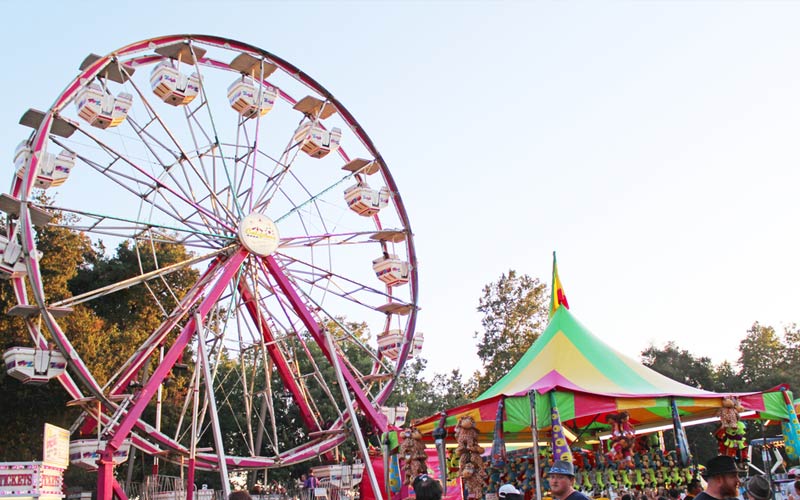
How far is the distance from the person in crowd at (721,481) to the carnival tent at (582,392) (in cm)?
606

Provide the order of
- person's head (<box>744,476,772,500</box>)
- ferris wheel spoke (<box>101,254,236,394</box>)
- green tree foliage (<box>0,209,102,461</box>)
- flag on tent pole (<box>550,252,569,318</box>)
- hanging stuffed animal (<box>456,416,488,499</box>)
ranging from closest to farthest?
person's head (<box>744,476,772,500</box>), hanging stuffed animal (<box>456,416,488,499</box>), flag on tent pole (<box>550,252,569,318</box>), ferris wheel spoke (<box>101,254,236,394</box>), green tree foliage (<box>0,209,102,461</box>)

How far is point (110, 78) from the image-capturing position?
55.6 ft

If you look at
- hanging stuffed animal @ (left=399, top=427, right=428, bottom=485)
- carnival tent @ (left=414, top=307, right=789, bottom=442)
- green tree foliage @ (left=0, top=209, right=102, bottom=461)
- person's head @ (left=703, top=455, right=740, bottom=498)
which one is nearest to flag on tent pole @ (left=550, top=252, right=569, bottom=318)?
carnival tent @ (left=414, top=307, right=789, bottom=442)

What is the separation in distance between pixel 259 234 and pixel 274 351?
11.5ft

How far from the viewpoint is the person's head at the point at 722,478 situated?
14.1 ft

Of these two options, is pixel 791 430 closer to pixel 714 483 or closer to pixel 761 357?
pixel 714 483

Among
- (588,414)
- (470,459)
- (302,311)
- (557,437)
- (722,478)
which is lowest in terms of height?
(722,478)

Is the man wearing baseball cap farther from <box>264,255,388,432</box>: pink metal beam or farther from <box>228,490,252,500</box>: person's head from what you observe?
<box>264,255,388,432</box>: pink metal beam

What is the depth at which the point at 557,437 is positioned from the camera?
10.1 metres

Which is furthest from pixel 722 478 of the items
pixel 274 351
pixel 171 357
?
pixel 274 351

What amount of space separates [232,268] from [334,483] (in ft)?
20.4

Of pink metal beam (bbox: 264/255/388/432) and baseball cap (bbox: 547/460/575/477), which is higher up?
pink metal beam (bbox: 264/255/388/432)

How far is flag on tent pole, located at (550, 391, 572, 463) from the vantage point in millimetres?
9969

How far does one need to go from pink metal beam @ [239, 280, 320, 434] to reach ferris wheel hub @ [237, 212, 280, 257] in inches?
50.4
